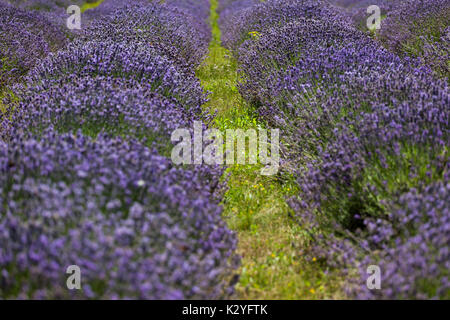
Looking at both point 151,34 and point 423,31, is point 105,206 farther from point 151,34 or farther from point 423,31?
point 423,31

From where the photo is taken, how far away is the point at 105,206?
5.88ft

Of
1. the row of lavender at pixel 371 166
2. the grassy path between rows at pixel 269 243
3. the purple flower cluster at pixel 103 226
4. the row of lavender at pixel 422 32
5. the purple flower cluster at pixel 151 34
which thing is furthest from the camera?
the purple flower cluster at pixel 151 34

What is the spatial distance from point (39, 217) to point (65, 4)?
46.7 ft

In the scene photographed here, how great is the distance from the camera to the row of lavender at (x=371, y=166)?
175cm

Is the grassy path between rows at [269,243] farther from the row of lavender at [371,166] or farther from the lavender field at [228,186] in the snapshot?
the row of lavender at [371,166]

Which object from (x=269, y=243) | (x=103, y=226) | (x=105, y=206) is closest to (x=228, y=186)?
(x=269, y=243)

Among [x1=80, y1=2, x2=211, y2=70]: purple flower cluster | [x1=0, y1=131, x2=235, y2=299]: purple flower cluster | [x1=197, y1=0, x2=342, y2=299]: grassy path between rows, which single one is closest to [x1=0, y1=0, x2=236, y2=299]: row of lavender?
[x1=0, y1=131, x2=235, y2=299]: purple flower cluster

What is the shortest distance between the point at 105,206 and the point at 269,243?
1161 millimetres

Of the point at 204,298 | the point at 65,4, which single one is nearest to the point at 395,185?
the point at 204,298

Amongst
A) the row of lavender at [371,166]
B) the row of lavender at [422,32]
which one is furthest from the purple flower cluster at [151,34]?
the row of lavender at [422,32]

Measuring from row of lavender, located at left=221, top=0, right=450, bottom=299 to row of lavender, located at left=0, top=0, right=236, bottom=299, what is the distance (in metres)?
0.71

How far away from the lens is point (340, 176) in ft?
7.88
